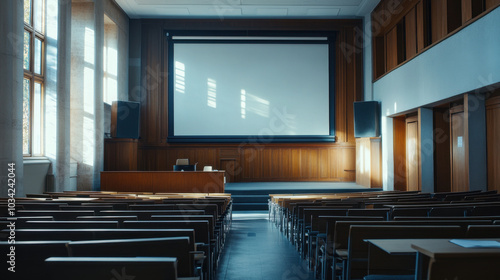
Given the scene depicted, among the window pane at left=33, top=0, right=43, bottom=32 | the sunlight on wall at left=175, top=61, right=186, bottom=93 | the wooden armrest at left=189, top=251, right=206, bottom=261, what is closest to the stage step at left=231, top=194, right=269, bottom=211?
the sunlight on wall at left=175, top=61, right=186, bottom=93

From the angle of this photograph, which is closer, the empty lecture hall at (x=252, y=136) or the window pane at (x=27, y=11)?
the empty lecture hall at (x=252, y=136)

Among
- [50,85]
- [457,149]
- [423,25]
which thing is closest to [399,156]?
[457,149]

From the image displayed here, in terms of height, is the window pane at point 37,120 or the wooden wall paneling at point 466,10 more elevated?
the wooden wall paneling at point 466,10

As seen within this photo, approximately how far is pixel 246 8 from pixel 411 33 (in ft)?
15.3

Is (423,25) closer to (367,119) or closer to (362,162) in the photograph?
(367,119)

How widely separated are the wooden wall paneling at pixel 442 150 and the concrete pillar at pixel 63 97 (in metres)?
8.32

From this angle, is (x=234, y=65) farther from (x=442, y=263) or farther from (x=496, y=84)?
(x=442, y=263)

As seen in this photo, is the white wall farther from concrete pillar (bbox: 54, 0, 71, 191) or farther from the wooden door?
concrete pillar (bbox: 54, 0, 71, 191)

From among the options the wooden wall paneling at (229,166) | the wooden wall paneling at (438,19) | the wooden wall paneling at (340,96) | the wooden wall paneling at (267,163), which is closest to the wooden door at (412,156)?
the wooden wall paneling at (438,19)

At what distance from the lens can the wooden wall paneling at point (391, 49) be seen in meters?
11.7

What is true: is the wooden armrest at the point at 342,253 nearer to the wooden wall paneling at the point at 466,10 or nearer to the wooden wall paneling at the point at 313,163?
the wooden wall paneling at the point at 466,10

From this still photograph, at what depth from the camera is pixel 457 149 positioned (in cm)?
882

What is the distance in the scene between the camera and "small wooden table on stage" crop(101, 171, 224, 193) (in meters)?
9.38

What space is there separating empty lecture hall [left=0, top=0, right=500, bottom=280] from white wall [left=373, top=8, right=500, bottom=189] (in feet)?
0.15
